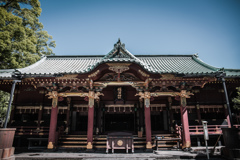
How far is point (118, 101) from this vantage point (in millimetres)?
12492

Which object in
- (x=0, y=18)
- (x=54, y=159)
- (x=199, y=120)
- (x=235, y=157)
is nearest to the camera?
(x=235, y=157)

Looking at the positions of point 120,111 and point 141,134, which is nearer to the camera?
point 141,134

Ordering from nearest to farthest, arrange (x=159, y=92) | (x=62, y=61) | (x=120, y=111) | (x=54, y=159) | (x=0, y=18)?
(x=54, y=159) → (x=159, y=92) → (x=120, y=111) → (x=0, y=18) → (x=62, y=61)

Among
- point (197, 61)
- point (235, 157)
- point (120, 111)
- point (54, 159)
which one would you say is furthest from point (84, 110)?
point (197, 61)

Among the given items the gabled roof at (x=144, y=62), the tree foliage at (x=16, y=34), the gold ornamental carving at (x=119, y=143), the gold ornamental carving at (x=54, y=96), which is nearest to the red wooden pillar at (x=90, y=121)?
the gold ornamental carving at (x=119, y=143)

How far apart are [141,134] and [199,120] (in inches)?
185

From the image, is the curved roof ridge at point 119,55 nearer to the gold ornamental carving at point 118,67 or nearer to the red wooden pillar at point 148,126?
the gold ornamental carving at point 118,67

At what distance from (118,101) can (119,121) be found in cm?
241

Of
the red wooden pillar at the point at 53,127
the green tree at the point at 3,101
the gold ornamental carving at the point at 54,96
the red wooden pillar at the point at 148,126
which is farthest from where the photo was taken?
the green tree at the point at 3,101

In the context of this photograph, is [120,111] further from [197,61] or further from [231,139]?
[197,61]

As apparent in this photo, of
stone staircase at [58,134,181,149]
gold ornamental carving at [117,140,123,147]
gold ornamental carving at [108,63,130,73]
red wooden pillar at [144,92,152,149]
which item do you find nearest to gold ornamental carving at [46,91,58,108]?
stone staircase at [58,134,181,149]

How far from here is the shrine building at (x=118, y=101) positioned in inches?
366

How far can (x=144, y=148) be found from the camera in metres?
9.47

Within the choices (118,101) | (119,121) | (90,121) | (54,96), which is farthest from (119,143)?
(54,96)
